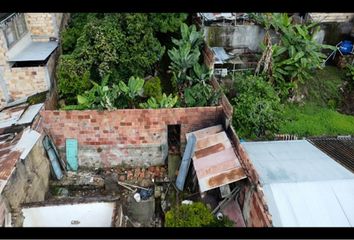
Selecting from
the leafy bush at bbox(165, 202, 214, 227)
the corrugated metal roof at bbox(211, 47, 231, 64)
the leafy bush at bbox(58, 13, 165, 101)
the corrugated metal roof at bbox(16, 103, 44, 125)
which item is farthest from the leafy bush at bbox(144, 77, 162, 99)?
the leafy bush at bbox(165, 202, 214, 227)

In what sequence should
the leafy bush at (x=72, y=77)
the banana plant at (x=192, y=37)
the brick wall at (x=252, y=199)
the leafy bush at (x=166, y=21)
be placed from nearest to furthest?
the brick wall at (x=252, y=199)
the leafy bush at (x=72, y=77)
the banana plant at (x=192, y=37)
the leafy bush at (x=166, y=21)

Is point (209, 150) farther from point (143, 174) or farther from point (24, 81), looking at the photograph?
point (24, 81)

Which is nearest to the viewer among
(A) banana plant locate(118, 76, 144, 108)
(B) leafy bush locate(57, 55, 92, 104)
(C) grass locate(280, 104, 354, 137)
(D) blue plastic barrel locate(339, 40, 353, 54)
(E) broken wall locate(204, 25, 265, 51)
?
(A) banana plant locate(118, 76, 144, 108)

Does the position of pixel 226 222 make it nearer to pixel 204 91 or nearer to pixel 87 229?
pixel 204 91

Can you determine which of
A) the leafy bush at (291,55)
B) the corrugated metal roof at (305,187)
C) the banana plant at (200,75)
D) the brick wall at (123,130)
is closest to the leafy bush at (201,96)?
the banana plant at (200,75)

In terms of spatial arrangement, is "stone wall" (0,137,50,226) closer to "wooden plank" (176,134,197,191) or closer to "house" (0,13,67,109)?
"house" (0,13,67,109)

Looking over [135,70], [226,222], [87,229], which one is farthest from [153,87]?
[87,229]

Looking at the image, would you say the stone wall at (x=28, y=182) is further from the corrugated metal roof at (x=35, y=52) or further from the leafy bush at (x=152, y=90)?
the leafy bush at (x=152, y=90)
